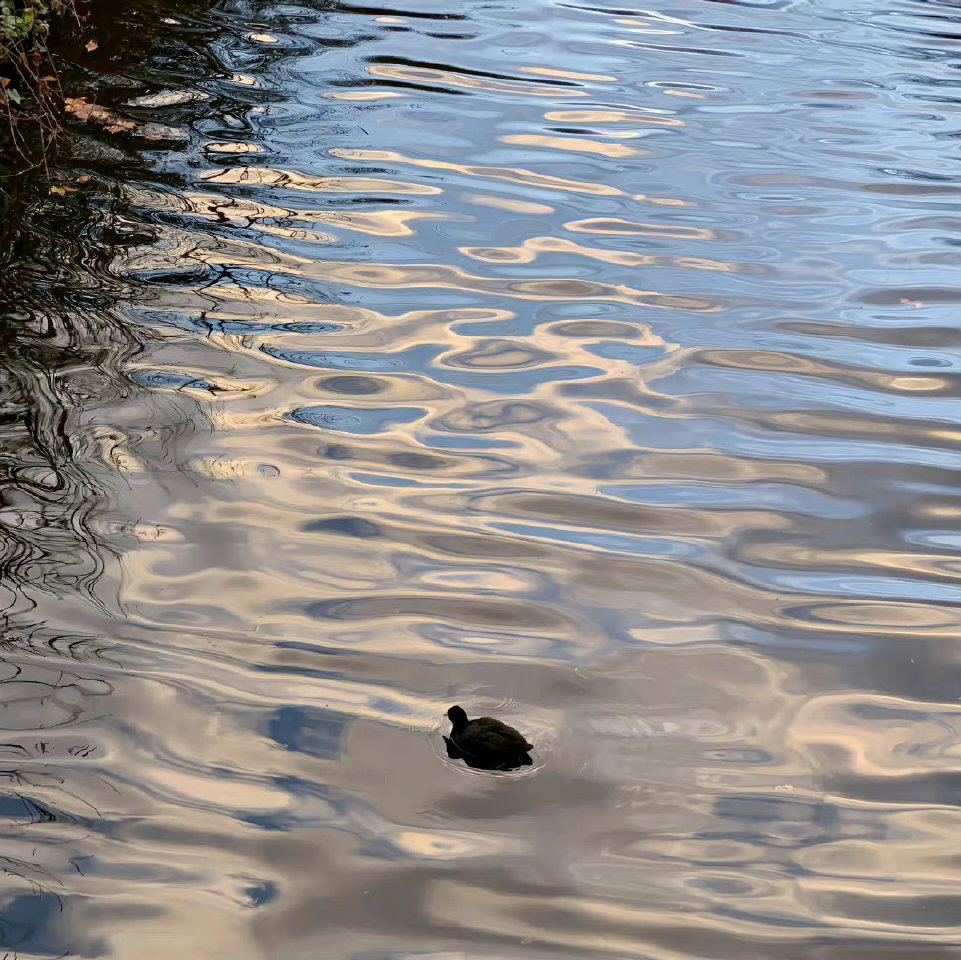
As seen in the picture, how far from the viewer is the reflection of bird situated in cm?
343

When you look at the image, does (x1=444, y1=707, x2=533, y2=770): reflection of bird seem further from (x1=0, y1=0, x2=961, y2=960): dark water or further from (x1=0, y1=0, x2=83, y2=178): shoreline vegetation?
(x1=0, y1=0, x2=83, y2=178): shoreline vegetation

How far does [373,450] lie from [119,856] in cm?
220

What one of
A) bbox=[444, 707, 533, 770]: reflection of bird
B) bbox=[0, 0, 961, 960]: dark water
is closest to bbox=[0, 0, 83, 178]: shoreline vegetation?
bbox=[0, 0, 961, 960]: dark water

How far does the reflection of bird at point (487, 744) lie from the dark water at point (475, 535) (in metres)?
0.09

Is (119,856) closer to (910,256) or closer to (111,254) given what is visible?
(111,254)

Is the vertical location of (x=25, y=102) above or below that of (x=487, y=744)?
above

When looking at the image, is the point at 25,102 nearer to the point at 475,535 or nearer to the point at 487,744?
the point at 475,535

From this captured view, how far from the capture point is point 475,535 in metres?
4.53

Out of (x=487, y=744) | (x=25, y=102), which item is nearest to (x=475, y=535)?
(x=487, y=744)

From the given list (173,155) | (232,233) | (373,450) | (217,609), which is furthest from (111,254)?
(217,609)

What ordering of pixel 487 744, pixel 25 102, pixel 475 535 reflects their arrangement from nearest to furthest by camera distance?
pixel 487 744 → pixel 475 535 → pixel 25 102

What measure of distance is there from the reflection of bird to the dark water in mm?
89

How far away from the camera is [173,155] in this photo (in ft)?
23.9

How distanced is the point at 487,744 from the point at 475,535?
1.23m
